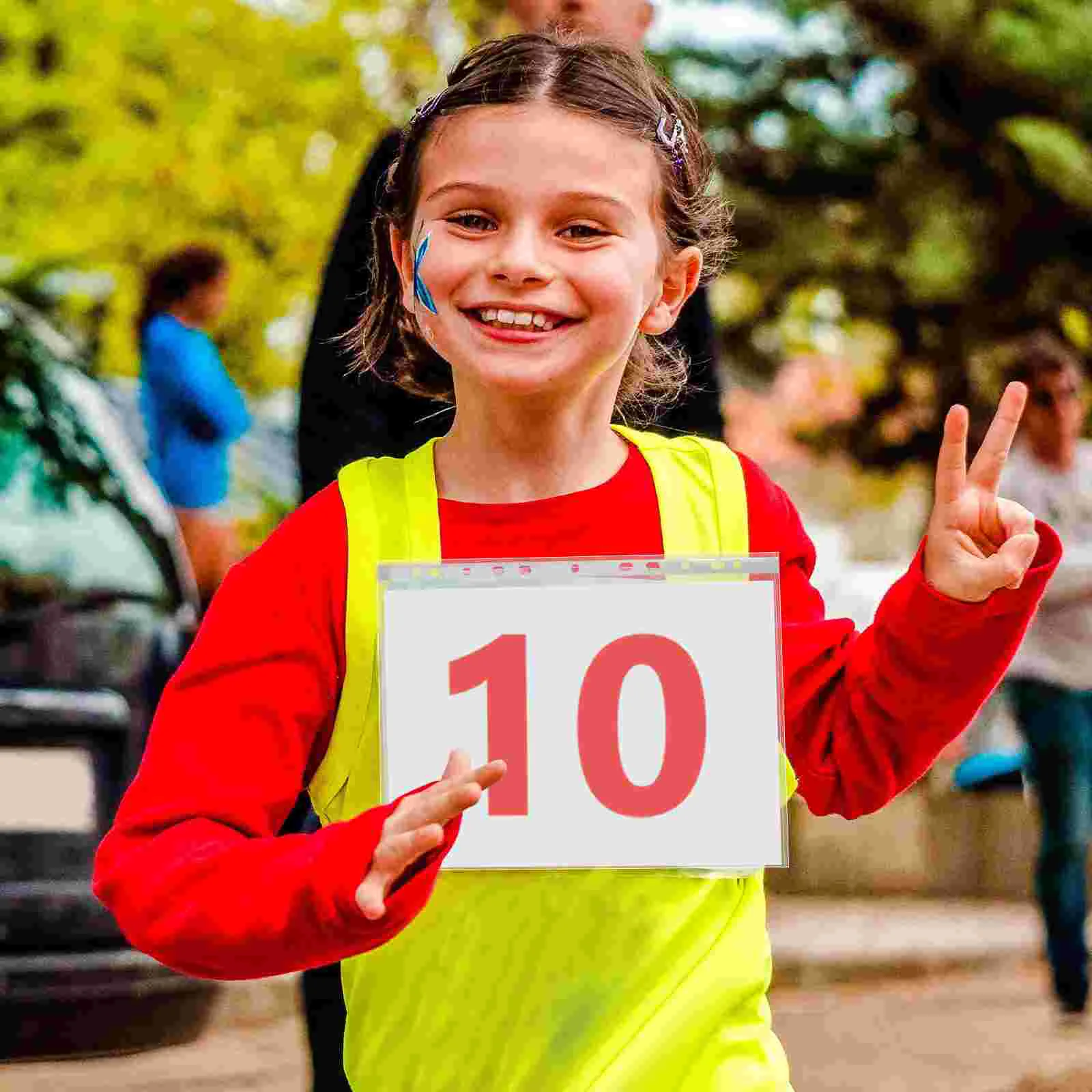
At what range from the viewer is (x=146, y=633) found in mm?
5426

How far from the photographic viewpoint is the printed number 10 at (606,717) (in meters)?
2.01

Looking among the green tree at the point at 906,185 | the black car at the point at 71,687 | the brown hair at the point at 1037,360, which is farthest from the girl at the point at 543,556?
the green tree at the point at 906,185

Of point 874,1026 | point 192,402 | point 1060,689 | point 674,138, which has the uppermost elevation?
point 674,138

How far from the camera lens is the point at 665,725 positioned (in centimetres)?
204

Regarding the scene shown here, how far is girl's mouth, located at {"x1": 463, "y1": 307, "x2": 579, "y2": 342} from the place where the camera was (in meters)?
2.07

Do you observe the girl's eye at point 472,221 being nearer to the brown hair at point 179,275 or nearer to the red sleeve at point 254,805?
the red sleeve at point 254,805

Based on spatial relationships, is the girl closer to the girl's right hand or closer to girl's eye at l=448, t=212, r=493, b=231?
girl's eye at l=448, t=212, r=493, b=231

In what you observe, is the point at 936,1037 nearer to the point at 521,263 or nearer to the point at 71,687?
the point at 71,687

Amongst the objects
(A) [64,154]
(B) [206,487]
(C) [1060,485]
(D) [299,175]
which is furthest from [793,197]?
(C) [1060,485]

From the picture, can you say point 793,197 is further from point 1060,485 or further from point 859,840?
point 1060,485

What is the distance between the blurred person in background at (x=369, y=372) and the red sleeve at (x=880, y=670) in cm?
67

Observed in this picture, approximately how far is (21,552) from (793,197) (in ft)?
35.4

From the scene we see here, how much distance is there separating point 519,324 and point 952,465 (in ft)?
1.36

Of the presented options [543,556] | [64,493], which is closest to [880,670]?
[543,556]
